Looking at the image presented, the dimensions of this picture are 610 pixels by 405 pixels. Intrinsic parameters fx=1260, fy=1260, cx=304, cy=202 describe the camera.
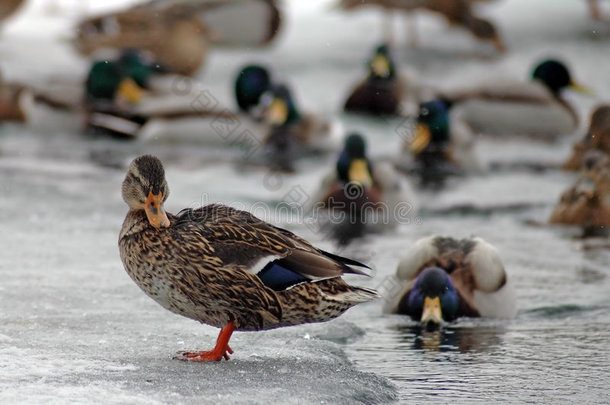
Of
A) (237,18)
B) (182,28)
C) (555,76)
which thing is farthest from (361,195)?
(237,18)

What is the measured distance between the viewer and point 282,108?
13164 mm

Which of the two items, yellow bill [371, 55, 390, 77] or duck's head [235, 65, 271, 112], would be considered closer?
duck's head [235, 65, 271, 112]

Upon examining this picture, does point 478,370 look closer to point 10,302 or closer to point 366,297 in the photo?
point 366,297

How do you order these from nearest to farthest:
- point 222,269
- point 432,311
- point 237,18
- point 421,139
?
point 222,269 → point 432,311 → point 421,139 → point 237,18

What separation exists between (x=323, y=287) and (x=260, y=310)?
277mm

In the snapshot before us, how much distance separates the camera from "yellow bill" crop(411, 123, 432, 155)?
12070mm

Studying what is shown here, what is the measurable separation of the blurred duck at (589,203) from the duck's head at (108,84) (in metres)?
6.61

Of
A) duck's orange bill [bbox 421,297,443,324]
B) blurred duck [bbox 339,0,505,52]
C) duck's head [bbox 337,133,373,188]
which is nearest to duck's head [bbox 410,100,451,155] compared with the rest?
duck's head [bbox 337,133,373,188]

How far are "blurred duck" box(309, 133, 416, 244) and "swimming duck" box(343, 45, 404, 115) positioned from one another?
462cm

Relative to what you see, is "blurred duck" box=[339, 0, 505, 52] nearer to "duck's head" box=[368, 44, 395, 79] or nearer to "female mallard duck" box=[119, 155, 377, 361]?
"duck's head" box=[368, 44, 395, 79]

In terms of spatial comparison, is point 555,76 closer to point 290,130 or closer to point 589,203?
point 290,130

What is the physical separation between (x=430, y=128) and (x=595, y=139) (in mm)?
1820

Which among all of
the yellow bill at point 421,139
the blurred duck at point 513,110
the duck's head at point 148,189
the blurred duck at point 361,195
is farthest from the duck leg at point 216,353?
the blurred duck at point 513,110

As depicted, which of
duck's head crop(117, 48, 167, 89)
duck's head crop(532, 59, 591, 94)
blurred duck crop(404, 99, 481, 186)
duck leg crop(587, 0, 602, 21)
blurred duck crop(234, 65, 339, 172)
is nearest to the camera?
blurred duck crop(404, 99, 481, 186)
